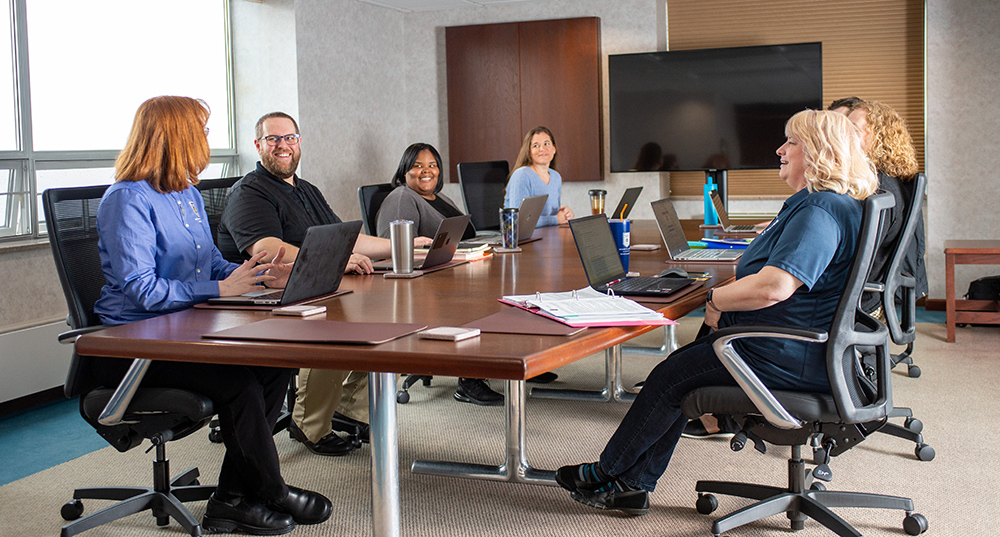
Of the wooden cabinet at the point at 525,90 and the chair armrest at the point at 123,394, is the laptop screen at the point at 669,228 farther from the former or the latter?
the wooden cabinet at the point at 525,90


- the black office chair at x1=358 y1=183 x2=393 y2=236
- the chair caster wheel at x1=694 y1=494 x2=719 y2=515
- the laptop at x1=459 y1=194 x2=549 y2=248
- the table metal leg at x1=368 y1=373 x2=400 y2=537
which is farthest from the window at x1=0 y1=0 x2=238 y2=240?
the chair caster wheel at x1=694 y1=494 x2=719 y2=515

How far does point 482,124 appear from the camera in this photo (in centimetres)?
673

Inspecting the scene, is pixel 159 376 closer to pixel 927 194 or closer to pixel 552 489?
pixel 552 489

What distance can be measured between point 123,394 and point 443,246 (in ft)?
3.93

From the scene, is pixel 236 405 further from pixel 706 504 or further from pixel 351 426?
pixel 706 504

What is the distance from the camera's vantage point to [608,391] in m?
3.99

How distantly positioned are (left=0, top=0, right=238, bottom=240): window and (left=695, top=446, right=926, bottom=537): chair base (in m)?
3.49

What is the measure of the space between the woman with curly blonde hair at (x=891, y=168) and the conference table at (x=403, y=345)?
72cm

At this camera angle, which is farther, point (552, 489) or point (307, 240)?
point (552, 489)

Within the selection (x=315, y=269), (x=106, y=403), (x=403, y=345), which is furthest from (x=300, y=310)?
(x=106, y=403)

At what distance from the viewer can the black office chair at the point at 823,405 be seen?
2.13m

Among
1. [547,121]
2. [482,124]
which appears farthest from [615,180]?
[482,124]

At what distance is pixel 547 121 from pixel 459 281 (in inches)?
159

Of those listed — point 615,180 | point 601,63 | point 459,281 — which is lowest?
point 459,281
